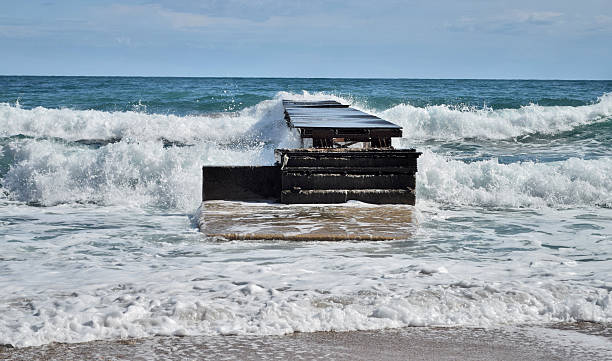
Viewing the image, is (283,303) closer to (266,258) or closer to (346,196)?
(266,258)

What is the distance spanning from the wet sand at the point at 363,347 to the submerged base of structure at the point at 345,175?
324cm

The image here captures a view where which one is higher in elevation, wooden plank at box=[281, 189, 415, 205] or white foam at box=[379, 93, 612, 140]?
white foam at box=[379, 93, 612, 140]

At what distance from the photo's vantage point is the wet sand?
140 inches

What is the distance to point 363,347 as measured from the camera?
12.1ft

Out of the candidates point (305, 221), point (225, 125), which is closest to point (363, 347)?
point (305, 221)

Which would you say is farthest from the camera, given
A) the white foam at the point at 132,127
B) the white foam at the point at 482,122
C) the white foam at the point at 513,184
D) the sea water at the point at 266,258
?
the white foam at the point at 482,122

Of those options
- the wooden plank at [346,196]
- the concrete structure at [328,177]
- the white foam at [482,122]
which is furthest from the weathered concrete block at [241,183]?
the white foam at [482,122]

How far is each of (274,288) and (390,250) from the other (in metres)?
1.43

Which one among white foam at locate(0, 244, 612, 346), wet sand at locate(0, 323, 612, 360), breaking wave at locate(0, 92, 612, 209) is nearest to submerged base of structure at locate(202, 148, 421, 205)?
breaking wave at locate(0, 92, 612, 209)

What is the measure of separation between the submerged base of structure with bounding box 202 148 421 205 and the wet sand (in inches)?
127

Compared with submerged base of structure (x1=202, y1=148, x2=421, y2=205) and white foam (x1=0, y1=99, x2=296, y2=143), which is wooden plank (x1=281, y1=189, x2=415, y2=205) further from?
white foam (x1=0, y1=99, x2=296, y2=143)

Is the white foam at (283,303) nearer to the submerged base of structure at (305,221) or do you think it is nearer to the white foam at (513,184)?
the submerged base of structure at (305,221)

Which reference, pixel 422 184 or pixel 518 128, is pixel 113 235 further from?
pixel 518 128

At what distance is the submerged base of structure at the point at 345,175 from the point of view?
23.2 feet
